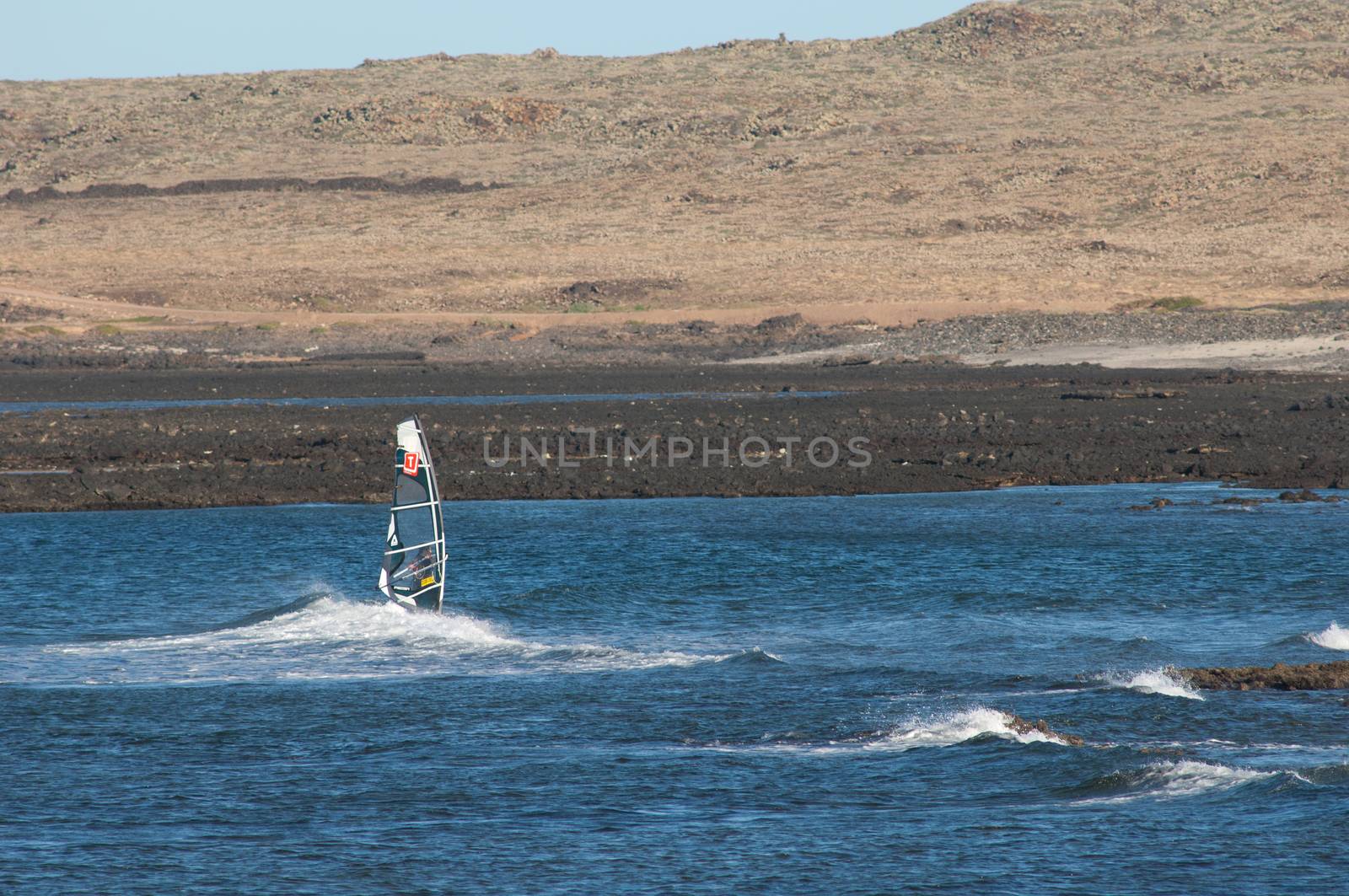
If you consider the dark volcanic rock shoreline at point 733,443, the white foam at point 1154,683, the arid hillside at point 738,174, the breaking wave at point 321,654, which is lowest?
the breaking wave at point 321,654

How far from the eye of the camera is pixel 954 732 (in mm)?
13328

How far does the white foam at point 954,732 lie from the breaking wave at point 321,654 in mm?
3288

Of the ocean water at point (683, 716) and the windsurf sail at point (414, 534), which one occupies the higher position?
the windsurf sail at point (414, 534)

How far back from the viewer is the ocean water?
10.4 metres

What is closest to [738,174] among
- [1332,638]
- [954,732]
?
[1332,638]

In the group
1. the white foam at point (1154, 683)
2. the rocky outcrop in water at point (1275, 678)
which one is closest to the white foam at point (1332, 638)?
the rocky outcrop in water at point (1275, 678)

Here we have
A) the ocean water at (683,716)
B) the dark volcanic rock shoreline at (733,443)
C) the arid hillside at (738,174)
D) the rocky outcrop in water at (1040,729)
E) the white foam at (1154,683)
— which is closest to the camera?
the ocean water at (683,716)


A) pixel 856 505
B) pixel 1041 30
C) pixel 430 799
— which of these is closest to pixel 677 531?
pixel 856 505

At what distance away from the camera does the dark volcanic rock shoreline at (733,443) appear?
2988 cm

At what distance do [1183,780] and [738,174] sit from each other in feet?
295

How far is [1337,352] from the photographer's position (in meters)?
50.9

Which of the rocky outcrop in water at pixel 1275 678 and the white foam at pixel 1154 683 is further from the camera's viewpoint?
the rocky outcrop in water at pixel 1275 678

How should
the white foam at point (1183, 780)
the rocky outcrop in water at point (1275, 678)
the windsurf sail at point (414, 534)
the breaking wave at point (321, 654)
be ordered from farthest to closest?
the windsurf sail at point (414, 534)
the breaking wave at point (321, 654)
the rocky outcrop in water at point (1275, 678)
the white foam at point (1183, 780)

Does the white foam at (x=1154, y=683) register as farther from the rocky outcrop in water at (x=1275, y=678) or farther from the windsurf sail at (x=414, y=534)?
the windsurf sail at (x=414, y=534)
